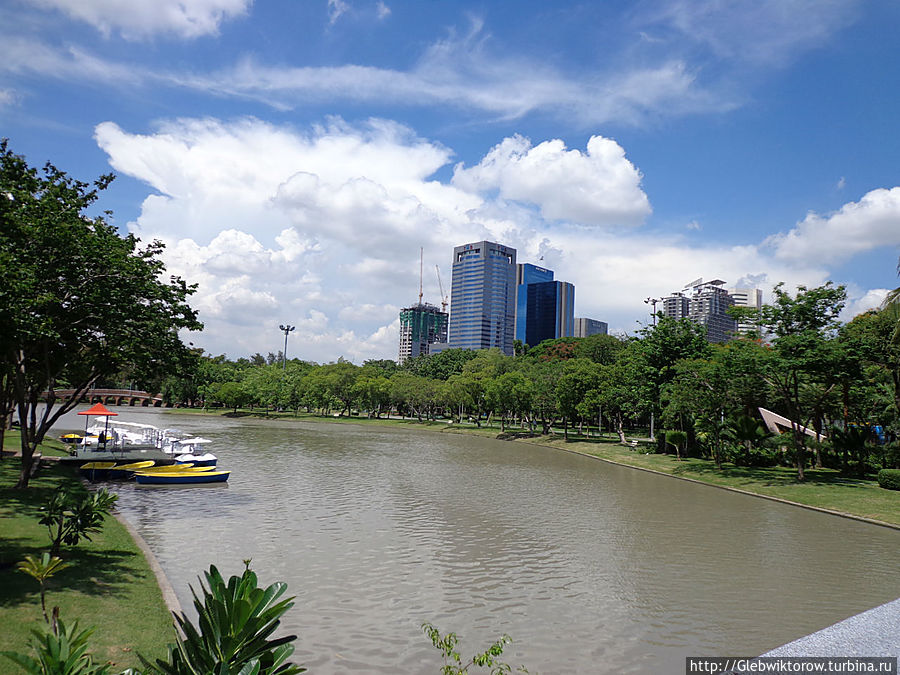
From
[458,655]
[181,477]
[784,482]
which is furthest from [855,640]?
[181,477]

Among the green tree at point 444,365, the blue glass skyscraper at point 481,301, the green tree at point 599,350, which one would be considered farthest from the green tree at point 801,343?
the blue glass skyscraper at point 481,301

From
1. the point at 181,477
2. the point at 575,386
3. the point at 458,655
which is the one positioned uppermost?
the point at 575,386

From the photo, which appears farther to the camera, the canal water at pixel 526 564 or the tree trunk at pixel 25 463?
the tree trunk at pixel 25 463

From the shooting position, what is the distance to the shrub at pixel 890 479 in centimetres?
2281

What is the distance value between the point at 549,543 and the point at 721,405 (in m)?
20.3

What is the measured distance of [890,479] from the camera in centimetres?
2302

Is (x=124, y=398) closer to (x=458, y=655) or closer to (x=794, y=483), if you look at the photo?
(x=794, y=483)

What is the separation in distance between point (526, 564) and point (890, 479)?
1929 centimetres

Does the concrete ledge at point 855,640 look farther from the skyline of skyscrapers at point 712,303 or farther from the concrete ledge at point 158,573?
the skyline of skyscrapers at point 712,303

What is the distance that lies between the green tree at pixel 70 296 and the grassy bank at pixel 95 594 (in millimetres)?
4277

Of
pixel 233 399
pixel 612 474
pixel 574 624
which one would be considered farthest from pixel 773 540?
pixel 233 399

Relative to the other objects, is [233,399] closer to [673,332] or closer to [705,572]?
[673,332]

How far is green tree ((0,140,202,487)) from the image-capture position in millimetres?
12547

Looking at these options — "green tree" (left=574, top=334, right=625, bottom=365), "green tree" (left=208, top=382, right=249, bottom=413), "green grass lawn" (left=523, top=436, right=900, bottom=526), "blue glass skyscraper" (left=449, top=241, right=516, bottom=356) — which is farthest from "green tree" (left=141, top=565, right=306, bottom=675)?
"blue glass skyscraper" (left=449, top=241, right=516, bottom=356)
